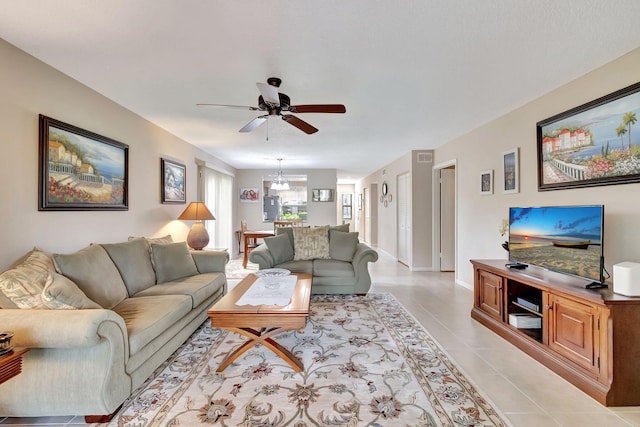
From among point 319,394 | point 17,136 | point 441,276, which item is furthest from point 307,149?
point 319,394

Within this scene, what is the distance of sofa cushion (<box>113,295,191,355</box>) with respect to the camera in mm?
1934

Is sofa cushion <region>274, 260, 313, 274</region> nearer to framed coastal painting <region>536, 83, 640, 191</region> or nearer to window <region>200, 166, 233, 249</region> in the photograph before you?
window <region>200, 166, 233, 249</region>

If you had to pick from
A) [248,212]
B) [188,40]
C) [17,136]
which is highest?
[188,40]

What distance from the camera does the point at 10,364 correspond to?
1.40 meters

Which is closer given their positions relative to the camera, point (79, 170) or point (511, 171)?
point (79, 170)

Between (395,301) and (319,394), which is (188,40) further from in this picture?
(395,301)

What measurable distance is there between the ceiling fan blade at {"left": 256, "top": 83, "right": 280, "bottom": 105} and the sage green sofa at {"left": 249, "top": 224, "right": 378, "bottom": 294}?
231 cm

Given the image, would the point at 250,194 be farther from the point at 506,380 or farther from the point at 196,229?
the point at 506,380

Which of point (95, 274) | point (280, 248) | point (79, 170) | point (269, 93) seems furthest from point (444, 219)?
point (79, 170)

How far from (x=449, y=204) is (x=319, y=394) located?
15.7 feet

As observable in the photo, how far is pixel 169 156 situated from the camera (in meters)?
4.48

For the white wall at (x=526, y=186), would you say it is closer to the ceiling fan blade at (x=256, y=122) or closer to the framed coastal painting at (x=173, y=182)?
the ceiling fan blade at (x=256, y=122)

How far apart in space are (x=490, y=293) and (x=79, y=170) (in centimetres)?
422

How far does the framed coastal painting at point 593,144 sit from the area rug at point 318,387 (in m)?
1.94
